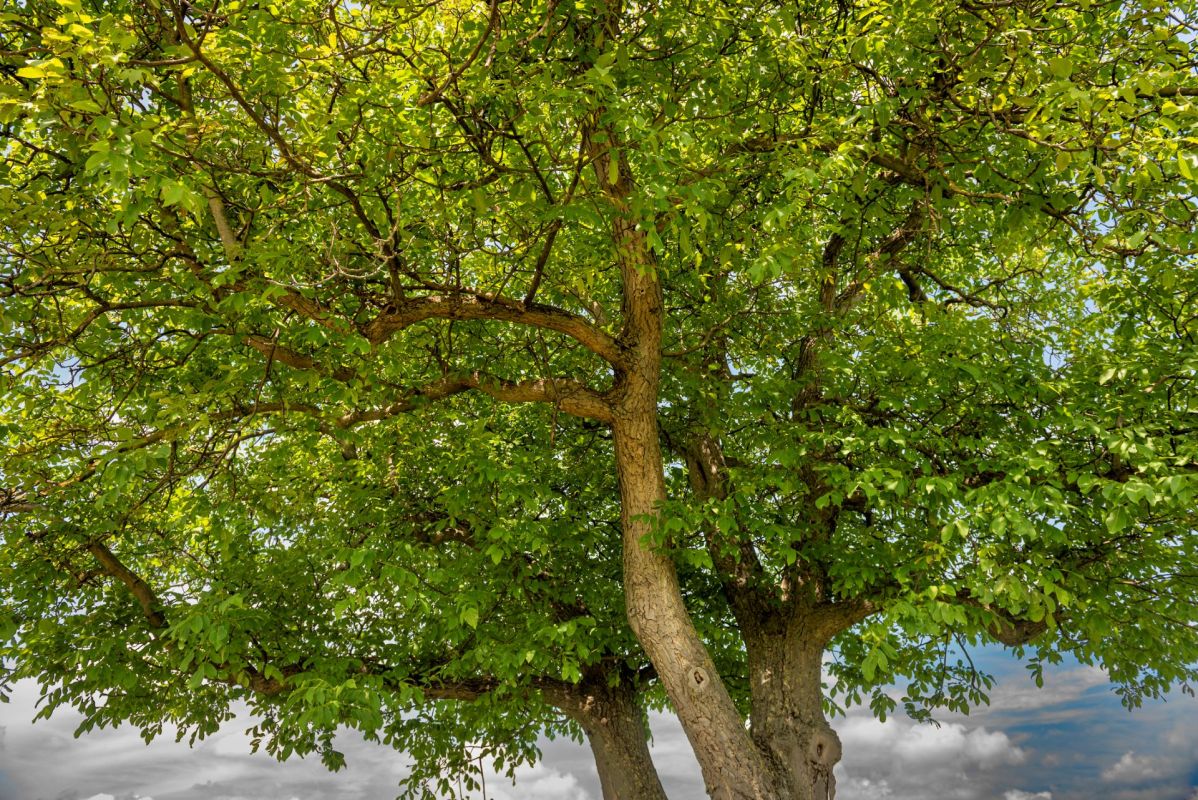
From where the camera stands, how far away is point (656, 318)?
22.0ft

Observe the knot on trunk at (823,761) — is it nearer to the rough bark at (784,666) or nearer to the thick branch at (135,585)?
the rough bark at (784,666)

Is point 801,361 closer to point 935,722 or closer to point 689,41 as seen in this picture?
point 689,41

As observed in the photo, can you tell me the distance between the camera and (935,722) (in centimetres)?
944

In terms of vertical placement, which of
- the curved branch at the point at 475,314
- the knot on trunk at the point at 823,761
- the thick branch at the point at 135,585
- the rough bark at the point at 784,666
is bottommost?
the knot on trunk at the point at 823,761

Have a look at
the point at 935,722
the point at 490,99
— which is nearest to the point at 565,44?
the point at 490,99

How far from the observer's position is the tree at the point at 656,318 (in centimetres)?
493

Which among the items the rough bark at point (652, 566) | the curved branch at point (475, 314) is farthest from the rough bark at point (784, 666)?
the curved branch at point (475, 314)

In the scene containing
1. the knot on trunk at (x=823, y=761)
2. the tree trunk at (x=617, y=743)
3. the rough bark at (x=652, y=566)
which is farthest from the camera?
the tree trunk at (x=617, y=743)

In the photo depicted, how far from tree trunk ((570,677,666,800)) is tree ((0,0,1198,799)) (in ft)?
1.59

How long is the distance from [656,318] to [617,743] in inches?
173

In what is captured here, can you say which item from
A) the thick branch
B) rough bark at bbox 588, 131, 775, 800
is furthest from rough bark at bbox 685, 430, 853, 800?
the thick branch

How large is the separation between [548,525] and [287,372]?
260cm

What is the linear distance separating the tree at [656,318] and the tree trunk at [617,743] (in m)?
0.49

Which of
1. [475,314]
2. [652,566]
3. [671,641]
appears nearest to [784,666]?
[671,641]
